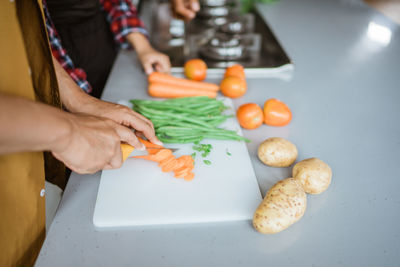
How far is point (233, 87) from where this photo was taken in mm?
1516

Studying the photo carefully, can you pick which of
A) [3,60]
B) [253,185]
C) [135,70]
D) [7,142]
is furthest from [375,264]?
[135,70]

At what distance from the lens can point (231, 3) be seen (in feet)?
9.00

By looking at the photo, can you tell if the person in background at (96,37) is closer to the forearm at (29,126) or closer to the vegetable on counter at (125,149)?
the vegetable on counter at (125,149)

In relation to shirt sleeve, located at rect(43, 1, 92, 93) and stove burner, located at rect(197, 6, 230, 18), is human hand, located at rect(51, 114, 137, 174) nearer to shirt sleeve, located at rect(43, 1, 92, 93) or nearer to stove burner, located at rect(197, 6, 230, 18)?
shirt sleeve, located at rect(43, 1, 92, 93)

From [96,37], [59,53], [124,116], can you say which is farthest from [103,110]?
[96,37]

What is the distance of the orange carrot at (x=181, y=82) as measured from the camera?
1.57 m

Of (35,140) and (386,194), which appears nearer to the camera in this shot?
(35,140)

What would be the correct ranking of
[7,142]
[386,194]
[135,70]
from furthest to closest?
[135,70] → [386,194] → [7,142]

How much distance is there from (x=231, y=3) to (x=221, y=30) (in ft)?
2.92

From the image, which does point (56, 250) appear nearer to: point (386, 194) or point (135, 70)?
point (386, 194)

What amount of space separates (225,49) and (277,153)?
0.96 meters

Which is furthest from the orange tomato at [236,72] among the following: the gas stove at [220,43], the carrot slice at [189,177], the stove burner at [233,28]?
the carrot slice at [189,177]

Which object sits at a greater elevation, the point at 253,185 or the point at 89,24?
the point at 89,24

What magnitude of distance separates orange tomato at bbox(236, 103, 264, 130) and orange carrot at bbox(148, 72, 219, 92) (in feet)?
0.93
